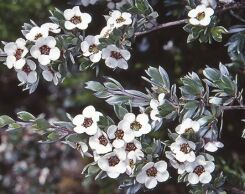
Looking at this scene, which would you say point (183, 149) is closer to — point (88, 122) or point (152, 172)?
point (152, 172)

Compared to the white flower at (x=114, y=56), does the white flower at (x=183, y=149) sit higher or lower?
lower

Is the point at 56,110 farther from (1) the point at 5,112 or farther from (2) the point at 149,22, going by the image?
(2) the point at 149,22

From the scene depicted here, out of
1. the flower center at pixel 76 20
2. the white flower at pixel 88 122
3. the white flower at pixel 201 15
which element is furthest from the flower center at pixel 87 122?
the white flower at pixel 201 15

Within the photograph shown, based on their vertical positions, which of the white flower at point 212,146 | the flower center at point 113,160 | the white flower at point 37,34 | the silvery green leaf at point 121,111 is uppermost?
the white flower at point 37,34

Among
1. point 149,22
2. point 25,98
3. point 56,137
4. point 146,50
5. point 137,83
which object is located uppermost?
point 149,22

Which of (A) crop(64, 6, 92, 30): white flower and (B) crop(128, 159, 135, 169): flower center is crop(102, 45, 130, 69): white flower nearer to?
(A) crop(64, 6, 92, 30): white flower

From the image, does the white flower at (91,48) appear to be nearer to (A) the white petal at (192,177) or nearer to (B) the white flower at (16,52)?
(B) the white flower at (16,52)

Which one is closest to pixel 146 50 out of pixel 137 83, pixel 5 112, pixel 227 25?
pixel 137 83
